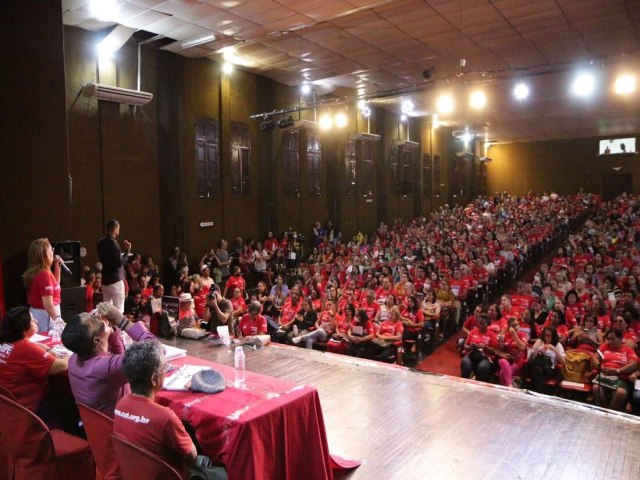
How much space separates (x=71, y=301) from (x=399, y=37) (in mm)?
7238

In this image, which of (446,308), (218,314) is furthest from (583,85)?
(218,314)

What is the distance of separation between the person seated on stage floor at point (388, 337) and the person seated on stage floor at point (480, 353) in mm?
891

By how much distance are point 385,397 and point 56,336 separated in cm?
268

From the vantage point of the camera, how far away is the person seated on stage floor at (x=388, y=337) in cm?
636

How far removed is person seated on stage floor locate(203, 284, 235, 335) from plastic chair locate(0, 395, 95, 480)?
2.35 meters

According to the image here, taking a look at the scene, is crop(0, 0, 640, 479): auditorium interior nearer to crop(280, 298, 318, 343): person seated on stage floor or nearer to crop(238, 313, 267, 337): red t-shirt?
crop(238, 313, 267, 337): red t-shirt

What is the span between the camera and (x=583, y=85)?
Answer: 9.20 m

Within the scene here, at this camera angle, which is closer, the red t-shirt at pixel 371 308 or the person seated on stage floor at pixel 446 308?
the red t-shirt at pixel 371 308

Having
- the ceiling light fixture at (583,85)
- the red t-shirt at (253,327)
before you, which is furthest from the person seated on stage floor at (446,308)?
the ceiling light fixture at (583,85)

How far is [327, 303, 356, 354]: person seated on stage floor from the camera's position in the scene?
6590 mm

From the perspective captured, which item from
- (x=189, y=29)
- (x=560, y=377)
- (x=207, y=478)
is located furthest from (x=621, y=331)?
(x=189, y=29)

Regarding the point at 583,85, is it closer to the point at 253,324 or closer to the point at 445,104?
the point at 445,104

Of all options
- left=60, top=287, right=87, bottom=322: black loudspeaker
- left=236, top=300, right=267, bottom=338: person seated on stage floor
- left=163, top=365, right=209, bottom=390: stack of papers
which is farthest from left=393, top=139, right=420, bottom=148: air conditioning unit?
left=163, top=365, right=209, bottom=390: stack of papers

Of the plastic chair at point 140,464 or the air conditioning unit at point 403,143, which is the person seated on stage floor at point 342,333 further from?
the air conditioning unit at point 403,143
